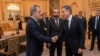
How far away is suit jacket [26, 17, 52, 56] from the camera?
3.92m

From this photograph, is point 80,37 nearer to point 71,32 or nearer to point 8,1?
point 71,32

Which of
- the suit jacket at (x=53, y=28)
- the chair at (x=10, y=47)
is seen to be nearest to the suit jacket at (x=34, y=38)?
the suit jacket at (x=53, y=28)

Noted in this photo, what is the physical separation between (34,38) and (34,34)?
0.12m

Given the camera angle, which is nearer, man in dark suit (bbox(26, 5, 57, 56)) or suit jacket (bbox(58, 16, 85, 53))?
man in dark suit (bbox(26, 5, 57, 56))

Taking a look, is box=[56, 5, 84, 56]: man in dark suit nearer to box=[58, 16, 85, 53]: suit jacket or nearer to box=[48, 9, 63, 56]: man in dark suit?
box=[58, 16, 85, 53]: suit jacket

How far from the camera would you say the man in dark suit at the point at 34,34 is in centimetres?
392

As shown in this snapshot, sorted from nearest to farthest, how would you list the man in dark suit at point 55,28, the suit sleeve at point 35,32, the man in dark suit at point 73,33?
1. the suit sleeve at point 35,32
2. the man in dark suit at point 73,33
3. the man in dark suit at point 55,28

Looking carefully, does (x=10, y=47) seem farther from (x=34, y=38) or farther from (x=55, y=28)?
(x=34, y=38)

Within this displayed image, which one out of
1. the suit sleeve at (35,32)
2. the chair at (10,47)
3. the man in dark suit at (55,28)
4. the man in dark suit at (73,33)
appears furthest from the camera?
the chair at (10,47)

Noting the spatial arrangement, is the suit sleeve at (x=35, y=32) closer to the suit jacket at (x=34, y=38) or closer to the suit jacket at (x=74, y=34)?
the suit jacket at (x=34, y=38)

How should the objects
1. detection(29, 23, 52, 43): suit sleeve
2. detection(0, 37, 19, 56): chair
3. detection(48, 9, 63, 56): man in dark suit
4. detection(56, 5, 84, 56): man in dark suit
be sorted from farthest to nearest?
detection(0, 37, 19, 56): chair < detection(48, 9, 63, 56): man in dark suit < detection(56, 5, 84, 56): man in dark suit < detection(29, 23, 52, 43): suit sleeve

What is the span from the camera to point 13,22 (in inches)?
794

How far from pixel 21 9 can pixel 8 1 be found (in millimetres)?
1318

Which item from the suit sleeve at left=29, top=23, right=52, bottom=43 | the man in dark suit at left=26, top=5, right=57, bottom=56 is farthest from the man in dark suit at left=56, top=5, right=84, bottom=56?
the suit sleeve at left=29, top=23, right=52, bottom=43
